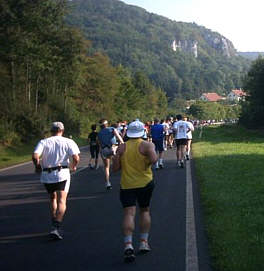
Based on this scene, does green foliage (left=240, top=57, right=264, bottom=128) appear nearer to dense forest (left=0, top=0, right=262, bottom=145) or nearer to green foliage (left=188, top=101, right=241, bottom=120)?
dense forest (left=0, top=0, right=262, bottom=145)

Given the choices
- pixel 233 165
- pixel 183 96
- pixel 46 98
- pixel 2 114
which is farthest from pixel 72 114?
pixel 183 96

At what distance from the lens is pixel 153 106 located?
108750mm

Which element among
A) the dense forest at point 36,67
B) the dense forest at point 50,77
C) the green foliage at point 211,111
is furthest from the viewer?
the green foliage at point 211,111

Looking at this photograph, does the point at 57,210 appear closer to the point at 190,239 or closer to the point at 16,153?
the point at 190,239

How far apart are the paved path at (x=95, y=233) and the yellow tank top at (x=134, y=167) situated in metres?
0.94

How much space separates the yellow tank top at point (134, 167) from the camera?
6.10m

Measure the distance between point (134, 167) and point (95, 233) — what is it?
66.4 inches

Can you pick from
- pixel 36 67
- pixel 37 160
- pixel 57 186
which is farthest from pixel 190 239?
pixel 36 67

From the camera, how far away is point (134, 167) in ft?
20.1

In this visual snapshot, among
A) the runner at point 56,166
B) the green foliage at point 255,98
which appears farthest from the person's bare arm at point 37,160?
the green foliage at point 255,98

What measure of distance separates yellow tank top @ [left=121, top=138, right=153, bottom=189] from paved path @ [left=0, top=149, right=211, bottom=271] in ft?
3.09

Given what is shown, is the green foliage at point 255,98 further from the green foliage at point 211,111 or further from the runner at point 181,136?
the green foliage at point 211,111

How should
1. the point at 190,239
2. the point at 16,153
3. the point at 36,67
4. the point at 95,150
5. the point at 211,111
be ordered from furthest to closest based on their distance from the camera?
the point at 211,111
the point at 36,67
the point at 16,153
the point at 95,150
the point at 190,239

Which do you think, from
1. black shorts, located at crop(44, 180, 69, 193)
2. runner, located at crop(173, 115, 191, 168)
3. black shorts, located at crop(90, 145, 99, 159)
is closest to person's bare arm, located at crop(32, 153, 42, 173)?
black shorts, located at crop(44, 180, 69, 193)
